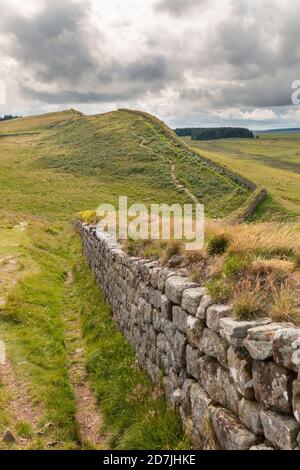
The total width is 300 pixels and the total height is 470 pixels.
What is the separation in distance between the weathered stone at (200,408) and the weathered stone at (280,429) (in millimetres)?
1290

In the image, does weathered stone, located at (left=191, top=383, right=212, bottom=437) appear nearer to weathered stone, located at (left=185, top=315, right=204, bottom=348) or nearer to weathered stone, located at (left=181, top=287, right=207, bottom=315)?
weathered stone, located at (left=185, top=315, right=204, bottom=348)

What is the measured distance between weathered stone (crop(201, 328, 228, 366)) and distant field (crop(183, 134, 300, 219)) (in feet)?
23.0

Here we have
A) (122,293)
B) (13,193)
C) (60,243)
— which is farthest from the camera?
(13,193)

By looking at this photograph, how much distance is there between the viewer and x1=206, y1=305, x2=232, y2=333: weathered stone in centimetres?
594

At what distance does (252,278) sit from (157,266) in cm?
317

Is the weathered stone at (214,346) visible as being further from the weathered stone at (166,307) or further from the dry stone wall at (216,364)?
the weathered stone at (166,307)

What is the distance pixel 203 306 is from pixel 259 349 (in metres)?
1.58

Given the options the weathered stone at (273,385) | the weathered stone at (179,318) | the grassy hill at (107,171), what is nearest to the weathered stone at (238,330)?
the weathered stone at (273,385)

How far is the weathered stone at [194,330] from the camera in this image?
21.8ft

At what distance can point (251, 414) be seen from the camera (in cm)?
515

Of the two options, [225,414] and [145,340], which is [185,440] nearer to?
[225,414]

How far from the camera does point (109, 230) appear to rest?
17.7 m

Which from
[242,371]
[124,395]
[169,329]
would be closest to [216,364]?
[242,371]
